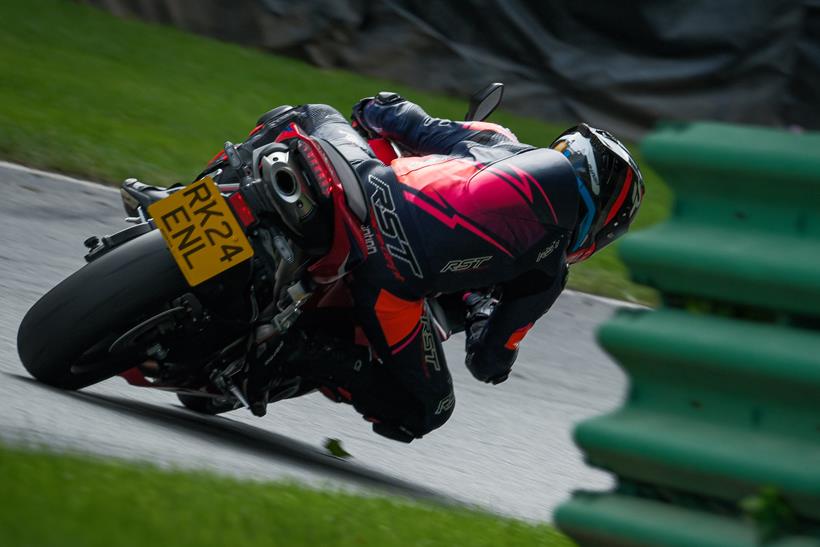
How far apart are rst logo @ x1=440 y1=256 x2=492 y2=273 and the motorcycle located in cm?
30

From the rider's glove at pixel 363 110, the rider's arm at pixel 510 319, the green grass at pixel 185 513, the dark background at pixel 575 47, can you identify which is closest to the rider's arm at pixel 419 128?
the rider's glove at pixel 363 110

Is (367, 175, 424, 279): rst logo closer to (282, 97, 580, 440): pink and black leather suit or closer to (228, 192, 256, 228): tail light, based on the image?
(282, 97, 580, 440): pink and black leather suit

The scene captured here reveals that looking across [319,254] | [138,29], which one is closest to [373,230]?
[319,254]

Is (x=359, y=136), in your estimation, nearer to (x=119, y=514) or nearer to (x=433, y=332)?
(x=433, y=332)

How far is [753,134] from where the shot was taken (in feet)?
8.95

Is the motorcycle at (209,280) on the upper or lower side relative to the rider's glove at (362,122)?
lower

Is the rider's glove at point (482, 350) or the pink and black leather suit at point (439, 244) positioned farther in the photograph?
the rider's glove at point (482, 350)

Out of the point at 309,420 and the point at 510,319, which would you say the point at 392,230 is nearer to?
the point at 510,319

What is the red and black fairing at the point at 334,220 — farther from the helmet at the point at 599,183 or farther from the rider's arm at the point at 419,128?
the helmet at the point at 599,183

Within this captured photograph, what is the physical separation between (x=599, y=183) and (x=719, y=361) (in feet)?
6.58

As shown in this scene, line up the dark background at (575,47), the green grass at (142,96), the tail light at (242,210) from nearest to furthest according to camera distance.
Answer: the tail light at (242,210), the green grass at (142,96), the dark background at (575,47)

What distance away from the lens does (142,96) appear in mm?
10305

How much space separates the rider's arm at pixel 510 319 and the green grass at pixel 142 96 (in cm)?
384

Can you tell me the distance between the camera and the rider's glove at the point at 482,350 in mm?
4742
